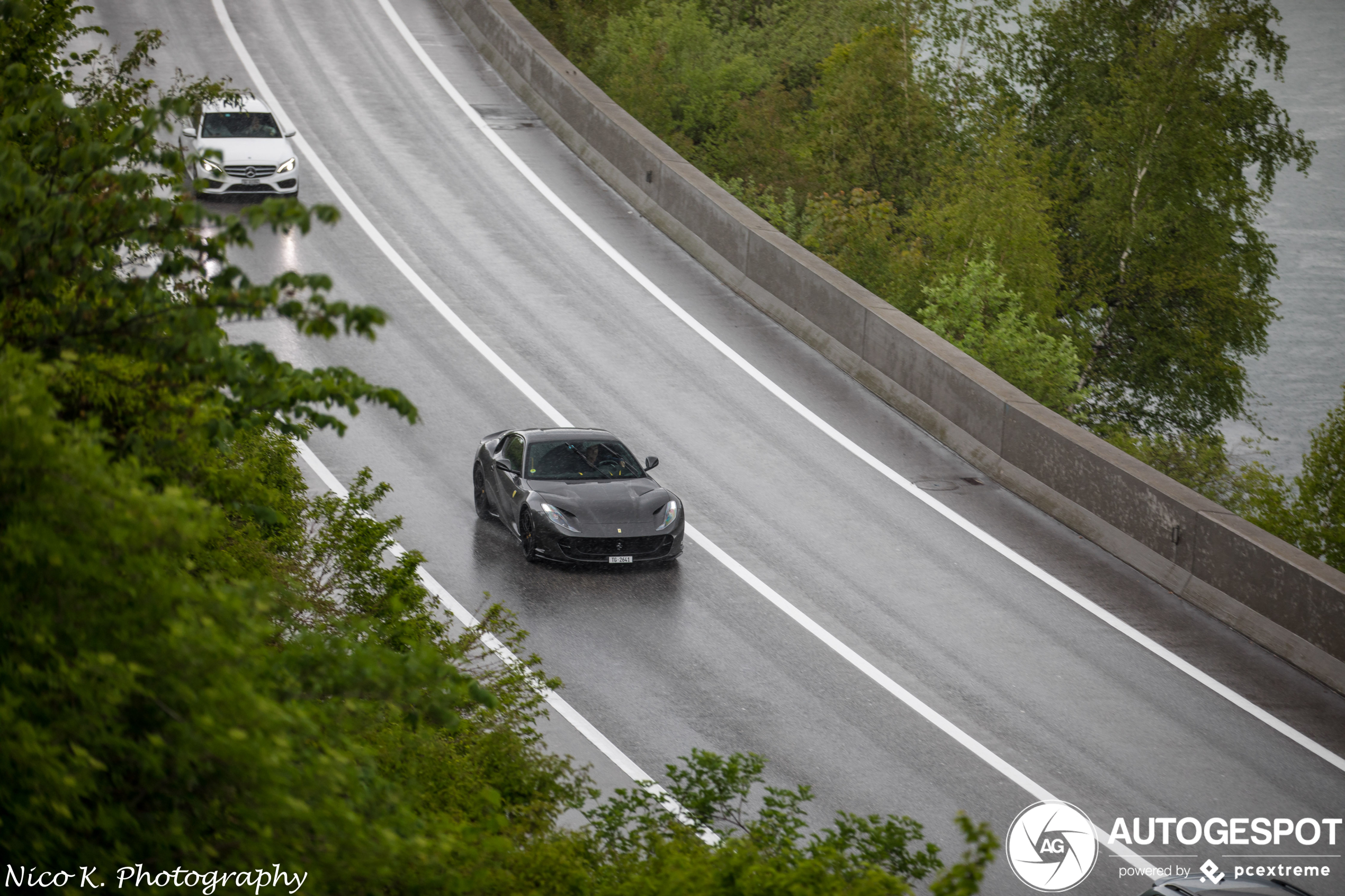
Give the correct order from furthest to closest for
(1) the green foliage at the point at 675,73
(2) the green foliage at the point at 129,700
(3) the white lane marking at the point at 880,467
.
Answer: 1. (1) the green foliage at the point at 675,73
2. (3) the white lane marking at the point at 880,467
3. (2) the green foliage at the point at 129,700

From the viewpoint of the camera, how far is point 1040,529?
16.9m

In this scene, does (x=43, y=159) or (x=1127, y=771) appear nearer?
(x=43, y=159)

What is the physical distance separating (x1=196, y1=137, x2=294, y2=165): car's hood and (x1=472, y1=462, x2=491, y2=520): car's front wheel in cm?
1260

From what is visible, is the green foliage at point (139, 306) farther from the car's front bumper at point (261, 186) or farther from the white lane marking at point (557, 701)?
the car's front bumper at point (261, 186)

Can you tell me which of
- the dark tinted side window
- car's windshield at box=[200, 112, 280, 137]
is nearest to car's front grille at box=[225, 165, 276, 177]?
car's windshield at box=[200, 112, 280, 137]

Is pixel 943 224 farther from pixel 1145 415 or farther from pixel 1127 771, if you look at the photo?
pixel 1127 771

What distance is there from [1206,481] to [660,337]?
10.6m

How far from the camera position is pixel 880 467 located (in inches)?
724

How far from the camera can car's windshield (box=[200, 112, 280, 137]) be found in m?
27.0

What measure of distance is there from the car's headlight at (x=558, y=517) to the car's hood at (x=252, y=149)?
571 inches

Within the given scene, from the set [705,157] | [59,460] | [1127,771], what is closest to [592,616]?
[1127,771]

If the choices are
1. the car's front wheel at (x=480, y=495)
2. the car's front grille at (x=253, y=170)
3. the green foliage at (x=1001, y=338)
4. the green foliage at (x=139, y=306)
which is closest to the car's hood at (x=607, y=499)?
the car's front wheel at (x=480, y=495)

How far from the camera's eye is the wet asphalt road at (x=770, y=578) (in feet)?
37.9

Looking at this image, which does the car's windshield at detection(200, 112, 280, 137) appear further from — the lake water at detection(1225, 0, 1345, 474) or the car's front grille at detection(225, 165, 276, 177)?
the lake water at detection(1225, 0, 1345, 474)
